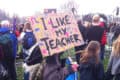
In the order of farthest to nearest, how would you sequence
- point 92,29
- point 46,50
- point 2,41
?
point 92,29 < point 2,41 < point 46,50

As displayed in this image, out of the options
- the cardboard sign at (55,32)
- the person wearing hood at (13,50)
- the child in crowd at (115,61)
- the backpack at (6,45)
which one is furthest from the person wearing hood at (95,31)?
the cardboard sign at (55,32)

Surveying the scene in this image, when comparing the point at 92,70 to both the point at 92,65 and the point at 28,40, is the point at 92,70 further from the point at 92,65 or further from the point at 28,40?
the point at 28,40

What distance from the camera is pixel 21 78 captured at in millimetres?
11789

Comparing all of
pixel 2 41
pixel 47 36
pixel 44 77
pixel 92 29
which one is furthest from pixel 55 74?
pixel 92 29

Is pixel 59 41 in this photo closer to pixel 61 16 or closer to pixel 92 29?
pixel 61 16

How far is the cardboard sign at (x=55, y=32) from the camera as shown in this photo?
19.8 feet

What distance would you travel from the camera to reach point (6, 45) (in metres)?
8.52

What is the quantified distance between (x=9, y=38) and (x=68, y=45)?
2.57 m

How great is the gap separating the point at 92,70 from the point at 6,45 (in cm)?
203

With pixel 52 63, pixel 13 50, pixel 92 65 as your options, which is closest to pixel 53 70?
pixel 52 63

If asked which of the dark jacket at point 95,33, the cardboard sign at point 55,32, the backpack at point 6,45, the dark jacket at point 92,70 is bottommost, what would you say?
the dark jacket at point 95,33

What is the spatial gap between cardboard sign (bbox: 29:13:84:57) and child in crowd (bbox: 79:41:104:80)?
0.87 m

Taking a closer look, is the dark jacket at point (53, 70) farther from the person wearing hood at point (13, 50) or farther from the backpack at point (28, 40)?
the backpack at point (28, 40)

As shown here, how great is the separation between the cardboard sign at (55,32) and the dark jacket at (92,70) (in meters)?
0.90
